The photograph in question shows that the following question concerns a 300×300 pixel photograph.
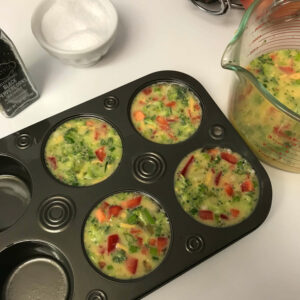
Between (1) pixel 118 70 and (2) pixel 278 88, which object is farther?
(1) pixel 118 70

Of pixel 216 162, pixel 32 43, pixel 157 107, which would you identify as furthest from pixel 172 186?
pixel 32 43

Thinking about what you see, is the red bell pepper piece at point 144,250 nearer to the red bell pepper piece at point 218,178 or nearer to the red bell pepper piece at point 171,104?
the red bell pepper piece at point 218,178

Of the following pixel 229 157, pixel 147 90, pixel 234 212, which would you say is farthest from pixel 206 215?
pixel 147 90

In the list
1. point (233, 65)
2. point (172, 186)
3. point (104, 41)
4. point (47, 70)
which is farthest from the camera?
point (47, 70)

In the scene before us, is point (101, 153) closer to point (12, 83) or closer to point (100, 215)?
point (100, 215)

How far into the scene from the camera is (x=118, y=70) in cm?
110

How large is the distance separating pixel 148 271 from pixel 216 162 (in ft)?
1.05

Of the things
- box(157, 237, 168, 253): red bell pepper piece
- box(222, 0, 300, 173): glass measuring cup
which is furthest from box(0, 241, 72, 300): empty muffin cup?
box(222, 0, 300, 173): glass measuring cup

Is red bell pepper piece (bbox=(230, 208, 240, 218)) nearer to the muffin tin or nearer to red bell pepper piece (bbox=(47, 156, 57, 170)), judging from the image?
the muffin tin

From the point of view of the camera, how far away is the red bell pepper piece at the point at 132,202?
0.85 meters

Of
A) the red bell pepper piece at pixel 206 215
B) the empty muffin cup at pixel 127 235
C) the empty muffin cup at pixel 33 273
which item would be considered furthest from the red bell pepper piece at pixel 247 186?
the empty muffin cup at pixel 33 273

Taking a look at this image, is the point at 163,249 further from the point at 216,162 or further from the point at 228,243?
the point at 216,162

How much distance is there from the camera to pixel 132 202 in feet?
2.81

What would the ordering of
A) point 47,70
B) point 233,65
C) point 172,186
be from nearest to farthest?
point 233,65, point 172,186, point 47,70
